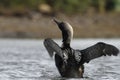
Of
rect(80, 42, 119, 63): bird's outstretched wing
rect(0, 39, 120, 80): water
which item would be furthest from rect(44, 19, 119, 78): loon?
rect(0, 39, 120, 80): water

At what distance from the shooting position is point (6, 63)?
18.5 meters

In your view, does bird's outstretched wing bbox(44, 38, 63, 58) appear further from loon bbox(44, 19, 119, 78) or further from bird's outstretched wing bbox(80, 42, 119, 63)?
bird's outstretched wing bbox(80, 42, 119, 63)

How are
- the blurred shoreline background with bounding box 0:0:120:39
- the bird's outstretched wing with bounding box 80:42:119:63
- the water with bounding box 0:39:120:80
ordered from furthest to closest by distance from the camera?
the blurred shoreline background with bounding box 0:0:120:39 → the water with bounding box 0:39:120:80 → the bird's outstretched wing with bounding box 80:42:119:63

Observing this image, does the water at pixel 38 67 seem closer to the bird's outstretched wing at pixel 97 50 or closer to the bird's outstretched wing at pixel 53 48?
the bird's outstretched wing at pixel 97 50

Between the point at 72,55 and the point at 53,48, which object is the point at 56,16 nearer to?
the point at 72,55

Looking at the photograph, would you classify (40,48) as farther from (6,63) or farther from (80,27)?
(80,27)

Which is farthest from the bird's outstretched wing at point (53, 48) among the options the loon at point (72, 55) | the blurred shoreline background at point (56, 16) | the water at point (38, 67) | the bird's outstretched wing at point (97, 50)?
the blurred shoreline background at point (56, 16)

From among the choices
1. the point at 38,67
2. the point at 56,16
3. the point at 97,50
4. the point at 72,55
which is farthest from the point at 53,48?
the point at 56,16

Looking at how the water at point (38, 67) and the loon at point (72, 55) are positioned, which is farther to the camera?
the water at point (38, 67)

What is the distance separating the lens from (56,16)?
1515 inches

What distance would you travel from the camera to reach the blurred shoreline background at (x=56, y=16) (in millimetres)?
34938

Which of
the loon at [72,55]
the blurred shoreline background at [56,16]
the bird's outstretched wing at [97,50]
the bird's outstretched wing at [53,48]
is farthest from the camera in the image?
the blurred shoreline background at [56,16]

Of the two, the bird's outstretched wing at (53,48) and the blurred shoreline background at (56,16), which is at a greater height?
the blurred shoreline background at (56,16)

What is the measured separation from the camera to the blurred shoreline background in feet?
115
